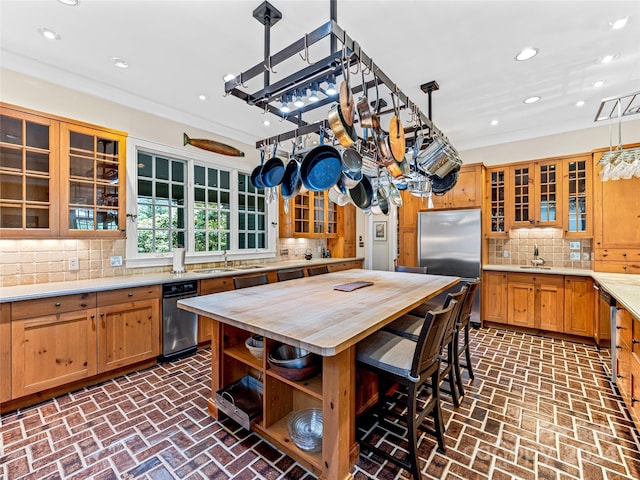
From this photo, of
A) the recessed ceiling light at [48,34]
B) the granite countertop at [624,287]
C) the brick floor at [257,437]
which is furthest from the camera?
the recessed ceiling light at [48,34]

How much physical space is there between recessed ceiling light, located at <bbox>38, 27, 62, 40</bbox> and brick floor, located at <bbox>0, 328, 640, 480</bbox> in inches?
113

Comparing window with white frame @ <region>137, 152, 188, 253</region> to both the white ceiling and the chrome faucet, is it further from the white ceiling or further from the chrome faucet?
the chrome faucet

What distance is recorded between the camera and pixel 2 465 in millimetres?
1699

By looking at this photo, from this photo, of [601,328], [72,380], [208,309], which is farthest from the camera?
[601,328]

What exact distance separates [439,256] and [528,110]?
86.0 inches

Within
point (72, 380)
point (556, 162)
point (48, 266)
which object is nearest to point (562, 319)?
point (556, 162)

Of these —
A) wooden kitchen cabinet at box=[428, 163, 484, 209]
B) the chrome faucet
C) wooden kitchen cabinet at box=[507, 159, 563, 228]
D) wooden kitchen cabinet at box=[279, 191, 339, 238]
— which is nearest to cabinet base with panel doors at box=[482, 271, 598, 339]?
the chrome faucet

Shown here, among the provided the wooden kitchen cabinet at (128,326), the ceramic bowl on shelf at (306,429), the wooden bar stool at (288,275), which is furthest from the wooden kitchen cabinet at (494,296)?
the wooden kitchen cabinet at (128,326)

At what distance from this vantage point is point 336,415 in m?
1.45

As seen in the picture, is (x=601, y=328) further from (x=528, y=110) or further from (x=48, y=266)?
A: (x=48, y=266)

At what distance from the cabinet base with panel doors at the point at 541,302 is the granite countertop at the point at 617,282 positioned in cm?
8

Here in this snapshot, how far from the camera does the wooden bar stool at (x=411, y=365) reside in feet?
4.98

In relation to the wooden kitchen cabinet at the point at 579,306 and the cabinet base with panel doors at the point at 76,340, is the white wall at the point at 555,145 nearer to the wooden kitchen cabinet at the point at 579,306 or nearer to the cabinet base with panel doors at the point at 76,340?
the wooden kitchen cabinet at the point at 579,306

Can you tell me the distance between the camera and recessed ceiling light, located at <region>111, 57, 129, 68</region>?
2.57 metres
